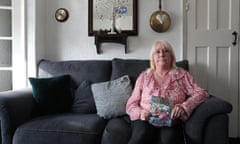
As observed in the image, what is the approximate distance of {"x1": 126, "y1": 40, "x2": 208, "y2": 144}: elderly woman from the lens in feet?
7.08

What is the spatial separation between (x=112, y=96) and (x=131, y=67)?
43cm

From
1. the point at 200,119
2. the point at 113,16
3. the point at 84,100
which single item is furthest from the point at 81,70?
the point at 200,119

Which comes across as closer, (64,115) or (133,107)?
(133,107)

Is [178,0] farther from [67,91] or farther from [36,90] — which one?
[36,90]

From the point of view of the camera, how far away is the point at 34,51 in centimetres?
334

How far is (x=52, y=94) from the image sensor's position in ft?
9.32

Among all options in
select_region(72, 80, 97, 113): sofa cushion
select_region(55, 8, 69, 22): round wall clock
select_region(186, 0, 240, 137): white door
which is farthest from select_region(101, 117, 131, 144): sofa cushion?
select_region(55, 8, 69, 22): round wall clock

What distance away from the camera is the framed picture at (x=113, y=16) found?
336 cm

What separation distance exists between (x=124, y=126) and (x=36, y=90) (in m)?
0.94

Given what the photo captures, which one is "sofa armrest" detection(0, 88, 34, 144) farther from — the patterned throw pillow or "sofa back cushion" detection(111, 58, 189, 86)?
the patterned throw pillow

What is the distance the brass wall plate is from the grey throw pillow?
2.45ft

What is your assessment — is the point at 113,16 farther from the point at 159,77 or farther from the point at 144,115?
the point at 144,115

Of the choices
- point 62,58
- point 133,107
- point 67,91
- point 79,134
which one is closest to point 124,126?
point 133,107

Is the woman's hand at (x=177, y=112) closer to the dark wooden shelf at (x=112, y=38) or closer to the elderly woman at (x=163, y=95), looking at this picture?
the elderly woman at (x=163, y=95)
